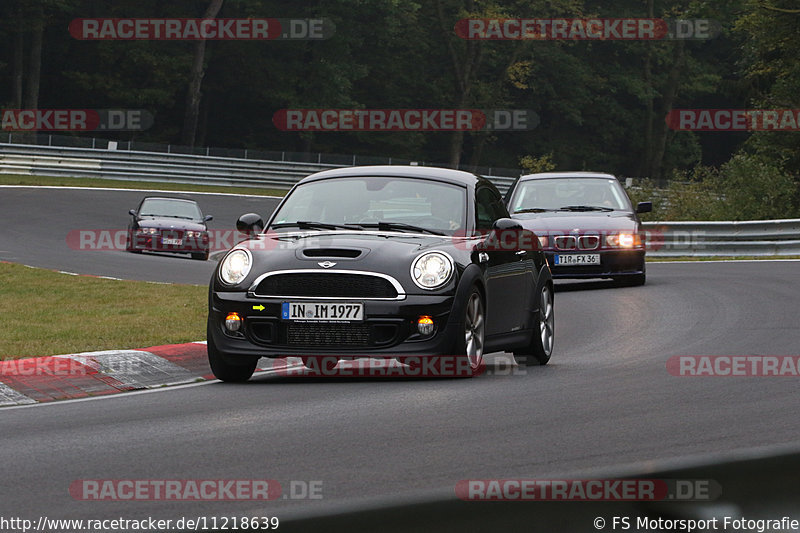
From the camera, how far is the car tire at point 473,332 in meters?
9.38

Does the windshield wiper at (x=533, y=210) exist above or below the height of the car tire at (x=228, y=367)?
above

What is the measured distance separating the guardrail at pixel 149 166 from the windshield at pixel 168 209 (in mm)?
22528

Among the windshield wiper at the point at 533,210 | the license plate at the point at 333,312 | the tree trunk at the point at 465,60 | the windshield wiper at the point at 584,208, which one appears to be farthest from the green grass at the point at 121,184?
the license plate at the point at 333,312

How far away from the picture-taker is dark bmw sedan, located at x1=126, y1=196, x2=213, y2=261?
27578mm

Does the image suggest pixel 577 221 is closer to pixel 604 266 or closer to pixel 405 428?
pixel 604 266

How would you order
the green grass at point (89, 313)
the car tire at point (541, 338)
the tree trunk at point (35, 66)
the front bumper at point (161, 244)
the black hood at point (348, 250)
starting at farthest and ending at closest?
the tree trunk at point (35, 66) < the front bumper at point (161, 244) < the green grass at point (89, 313) < the car tire at point (541, 338) < the black hood at point (348, 250)

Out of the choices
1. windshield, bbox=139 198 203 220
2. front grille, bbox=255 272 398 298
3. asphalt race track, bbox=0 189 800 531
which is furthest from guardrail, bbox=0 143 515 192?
front grille, bbox=255 272 398 298

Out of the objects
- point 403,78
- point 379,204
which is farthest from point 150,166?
point 379,204

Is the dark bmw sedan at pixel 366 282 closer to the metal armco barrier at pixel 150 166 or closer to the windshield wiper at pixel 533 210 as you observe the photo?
Answer: the windshield wiper at pixel 533 210

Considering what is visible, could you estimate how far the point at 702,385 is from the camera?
9.16 metres

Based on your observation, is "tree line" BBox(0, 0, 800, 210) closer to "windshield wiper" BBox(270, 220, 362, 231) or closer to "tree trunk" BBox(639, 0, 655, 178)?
"tree trunk" BBox(639, 0, 655, 178)

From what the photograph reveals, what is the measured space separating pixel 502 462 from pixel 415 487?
748mm

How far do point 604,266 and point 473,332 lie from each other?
874 centimetres

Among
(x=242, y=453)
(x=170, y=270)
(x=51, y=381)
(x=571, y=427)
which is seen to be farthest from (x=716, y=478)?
(x=170, y=270)
